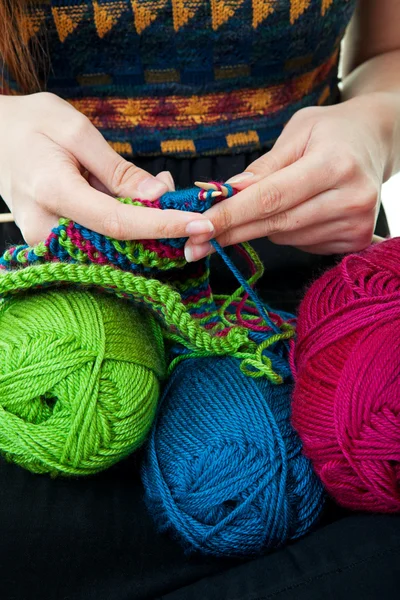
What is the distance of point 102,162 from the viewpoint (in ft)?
2.07

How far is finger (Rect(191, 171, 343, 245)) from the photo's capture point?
60cm

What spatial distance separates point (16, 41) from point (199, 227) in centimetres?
38

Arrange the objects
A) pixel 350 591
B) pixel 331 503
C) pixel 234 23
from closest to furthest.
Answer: pixel 350 591, pixel 331 503, pixel 234 23

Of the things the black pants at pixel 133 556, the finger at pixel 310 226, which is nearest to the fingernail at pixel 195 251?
the finger at pixel 310 226

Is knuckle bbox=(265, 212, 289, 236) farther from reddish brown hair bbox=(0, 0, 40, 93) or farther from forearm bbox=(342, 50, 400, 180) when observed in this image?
reddish brown hair bbox=(0, 0, 40, 93)

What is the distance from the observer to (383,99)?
30.6 inches

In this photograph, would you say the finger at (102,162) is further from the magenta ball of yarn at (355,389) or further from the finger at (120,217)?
the magenta ball of yarn at (355,389)

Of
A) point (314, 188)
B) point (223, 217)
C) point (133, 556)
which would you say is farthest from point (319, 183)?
point (133, 556)

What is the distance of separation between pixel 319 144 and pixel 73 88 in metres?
0.39

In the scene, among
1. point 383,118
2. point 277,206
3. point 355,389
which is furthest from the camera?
point 383,118

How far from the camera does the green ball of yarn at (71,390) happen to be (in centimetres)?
53

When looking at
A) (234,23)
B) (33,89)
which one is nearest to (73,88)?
(33,89)

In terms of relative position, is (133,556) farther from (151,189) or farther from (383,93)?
(383,93)

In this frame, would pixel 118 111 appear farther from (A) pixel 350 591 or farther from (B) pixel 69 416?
(A) pixel 350 591
